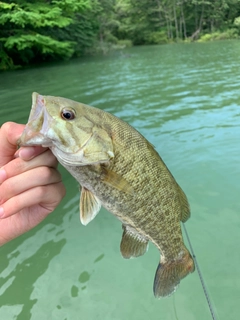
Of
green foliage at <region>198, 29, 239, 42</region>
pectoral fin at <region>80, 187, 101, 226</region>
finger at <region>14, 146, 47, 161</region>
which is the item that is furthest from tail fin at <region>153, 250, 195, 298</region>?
green foliage at <region>198, 29, 239, 42</region>

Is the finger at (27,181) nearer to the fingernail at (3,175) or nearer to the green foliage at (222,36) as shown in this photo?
the fingernail at (3,175)

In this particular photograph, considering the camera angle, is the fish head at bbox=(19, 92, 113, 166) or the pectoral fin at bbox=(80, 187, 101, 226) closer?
the fish head at bbox=(19, 92, 113, 166)

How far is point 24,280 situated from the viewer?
13.0 feet

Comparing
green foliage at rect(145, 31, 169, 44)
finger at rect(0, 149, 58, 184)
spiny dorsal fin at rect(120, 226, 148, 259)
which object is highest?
finger at rect(0, 149, 58, 184)

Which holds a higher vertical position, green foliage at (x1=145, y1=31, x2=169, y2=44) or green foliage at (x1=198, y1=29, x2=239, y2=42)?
green foliage at (x1=145, y1=31, x2=169, y2=44)

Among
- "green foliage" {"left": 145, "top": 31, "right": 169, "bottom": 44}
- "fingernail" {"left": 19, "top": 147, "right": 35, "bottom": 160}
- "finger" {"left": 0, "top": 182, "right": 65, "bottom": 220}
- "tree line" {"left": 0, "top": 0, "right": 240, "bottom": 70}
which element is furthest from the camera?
"green foliage" {"left": 145, "top": 31, "right": 169, "bottom": 44}

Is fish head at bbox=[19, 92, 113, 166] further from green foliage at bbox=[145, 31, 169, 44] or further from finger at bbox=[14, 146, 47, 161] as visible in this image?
green foliage at bbox=[145, 31, 169, 44]

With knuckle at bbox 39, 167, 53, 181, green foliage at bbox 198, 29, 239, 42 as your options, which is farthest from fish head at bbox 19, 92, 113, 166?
green foliage at bbox 198, 29, 239, 42

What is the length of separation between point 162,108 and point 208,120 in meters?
2.04

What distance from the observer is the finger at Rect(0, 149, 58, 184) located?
65.1 inches

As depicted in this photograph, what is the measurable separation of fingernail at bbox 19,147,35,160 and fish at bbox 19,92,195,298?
0.05m

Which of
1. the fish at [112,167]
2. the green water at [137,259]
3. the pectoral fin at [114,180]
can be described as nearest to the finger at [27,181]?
the fish at [112,167]

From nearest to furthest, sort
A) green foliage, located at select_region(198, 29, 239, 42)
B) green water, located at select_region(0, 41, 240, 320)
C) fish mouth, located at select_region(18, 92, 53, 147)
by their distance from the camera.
Result: 1. fish mouth, located at select_region(18, 92, 53, 147)
2. green water, located at select_region(0, 41, 240, 320)
3. green foliage, located at select_region(198, 29, 239, 42)

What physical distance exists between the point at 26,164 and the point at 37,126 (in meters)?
0.24
